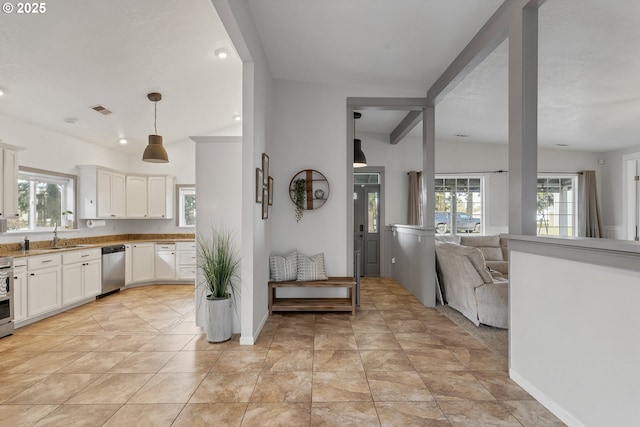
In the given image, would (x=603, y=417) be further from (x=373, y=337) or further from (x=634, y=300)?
(x=373, y=337)

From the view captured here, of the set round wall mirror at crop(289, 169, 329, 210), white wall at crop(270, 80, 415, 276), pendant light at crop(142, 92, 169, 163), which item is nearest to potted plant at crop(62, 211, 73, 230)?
pendant light at crop(142, 92, 169, 163)

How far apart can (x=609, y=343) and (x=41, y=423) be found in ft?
10.7


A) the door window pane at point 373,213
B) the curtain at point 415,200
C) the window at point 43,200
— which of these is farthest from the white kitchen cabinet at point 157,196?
the curtain at point 415,200

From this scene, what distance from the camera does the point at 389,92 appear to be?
4.63 m

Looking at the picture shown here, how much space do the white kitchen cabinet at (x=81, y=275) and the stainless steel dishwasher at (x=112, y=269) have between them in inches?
4.2

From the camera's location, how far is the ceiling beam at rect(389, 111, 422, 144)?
5.25 metres

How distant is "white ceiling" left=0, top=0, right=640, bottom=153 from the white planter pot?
9.11 feet

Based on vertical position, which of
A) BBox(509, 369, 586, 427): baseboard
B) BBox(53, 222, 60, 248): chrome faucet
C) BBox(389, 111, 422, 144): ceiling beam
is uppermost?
BBox(389, 111, 422, 144): ceiling beam

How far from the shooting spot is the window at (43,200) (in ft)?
15.2

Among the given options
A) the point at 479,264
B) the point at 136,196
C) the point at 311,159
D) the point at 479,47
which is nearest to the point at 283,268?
the point at 311,159

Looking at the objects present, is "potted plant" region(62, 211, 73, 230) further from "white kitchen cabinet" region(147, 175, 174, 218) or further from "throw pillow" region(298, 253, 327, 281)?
"throw pillow" region(298, 253, 327, 281)

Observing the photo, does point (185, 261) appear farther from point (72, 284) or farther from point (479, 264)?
point (479, 264)

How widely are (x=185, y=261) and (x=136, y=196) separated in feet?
5.18

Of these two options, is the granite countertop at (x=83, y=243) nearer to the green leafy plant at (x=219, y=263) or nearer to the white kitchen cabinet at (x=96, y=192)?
the white kitchen cabinet at (x=96, y=192)
